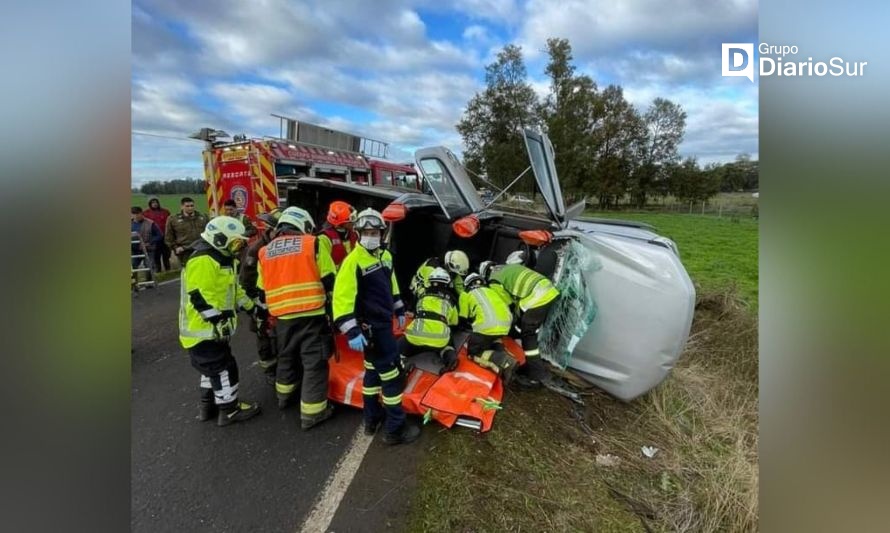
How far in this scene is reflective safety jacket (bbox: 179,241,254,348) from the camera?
2943 mm

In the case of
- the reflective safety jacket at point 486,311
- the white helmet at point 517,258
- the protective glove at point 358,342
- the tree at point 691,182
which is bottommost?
the protective glove at point 358,342

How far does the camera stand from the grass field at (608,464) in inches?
83.6

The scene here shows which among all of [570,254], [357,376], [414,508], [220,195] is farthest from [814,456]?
[220,195]

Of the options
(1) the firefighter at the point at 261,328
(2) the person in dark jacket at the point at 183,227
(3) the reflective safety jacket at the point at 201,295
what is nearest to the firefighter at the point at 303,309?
(3) the reflective safety jacket at the point at 201,295

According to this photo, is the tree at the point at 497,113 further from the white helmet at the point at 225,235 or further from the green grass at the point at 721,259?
the white helmet at the point at 225,235

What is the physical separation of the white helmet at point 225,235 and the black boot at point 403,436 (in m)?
1.76

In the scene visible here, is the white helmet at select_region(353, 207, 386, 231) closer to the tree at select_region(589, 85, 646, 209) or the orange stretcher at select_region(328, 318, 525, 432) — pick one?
the orange stretcher at select_region(328, 318, 525, 432)

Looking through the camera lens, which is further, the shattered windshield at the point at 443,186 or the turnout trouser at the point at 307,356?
the shattered windshield at the point at 443,186

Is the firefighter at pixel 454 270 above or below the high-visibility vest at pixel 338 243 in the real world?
below

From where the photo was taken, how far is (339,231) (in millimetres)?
4023

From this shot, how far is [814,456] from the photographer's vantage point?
1056 millimetres

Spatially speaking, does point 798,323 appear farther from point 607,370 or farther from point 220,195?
point 220,195

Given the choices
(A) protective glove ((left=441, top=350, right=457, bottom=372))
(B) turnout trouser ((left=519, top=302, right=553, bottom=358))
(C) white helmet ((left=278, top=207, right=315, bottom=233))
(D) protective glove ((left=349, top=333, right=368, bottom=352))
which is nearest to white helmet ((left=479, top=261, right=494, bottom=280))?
(B) turnout trouser ((left=519, top=302, right=553, bottom=358))

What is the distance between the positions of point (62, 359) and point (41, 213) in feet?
0.62
